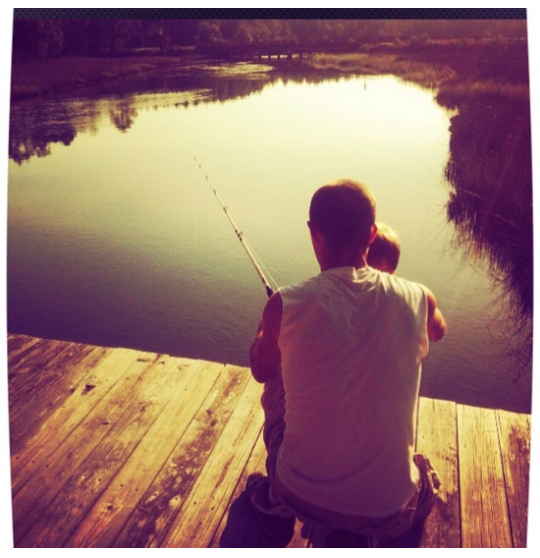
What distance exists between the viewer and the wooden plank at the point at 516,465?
142cm

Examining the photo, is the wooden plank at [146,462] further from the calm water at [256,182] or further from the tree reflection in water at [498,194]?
the tree reflection in water at [498,194]

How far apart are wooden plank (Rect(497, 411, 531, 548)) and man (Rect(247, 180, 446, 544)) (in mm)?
427

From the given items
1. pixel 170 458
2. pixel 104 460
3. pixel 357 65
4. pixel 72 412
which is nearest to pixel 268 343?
pixel 170 458

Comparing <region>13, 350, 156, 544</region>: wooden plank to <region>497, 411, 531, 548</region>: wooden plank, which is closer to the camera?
<region>497, 411, 531, 548</region>: wooden plank

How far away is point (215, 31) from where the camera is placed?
5.04ft

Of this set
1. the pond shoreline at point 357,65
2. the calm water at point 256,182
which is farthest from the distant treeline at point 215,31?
the calm water at point 256,182

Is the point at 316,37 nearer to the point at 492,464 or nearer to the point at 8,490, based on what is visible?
the point at 492,464

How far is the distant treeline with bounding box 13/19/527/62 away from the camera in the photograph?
144 cm

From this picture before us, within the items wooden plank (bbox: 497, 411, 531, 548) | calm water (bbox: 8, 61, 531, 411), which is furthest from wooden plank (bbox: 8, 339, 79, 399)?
wooden plank (bbox: 497, 411, 531, 548)

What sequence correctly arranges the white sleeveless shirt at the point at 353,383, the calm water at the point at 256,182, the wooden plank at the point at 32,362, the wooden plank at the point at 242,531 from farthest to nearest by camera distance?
the wooden plank at the point at 32,362
the calm water at the point at 256,182
the wooden plank at the point at 242,531
the white sleeveless shirt at the point at 353,383

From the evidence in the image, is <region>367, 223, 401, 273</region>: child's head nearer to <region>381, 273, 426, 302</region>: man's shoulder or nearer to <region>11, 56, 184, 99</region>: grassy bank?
<region>381, 273, 426, 302</region>: man's shoulder

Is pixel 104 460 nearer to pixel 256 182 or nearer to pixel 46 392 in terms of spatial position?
pixel 46 392

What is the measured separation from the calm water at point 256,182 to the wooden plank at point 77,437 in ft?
1.61

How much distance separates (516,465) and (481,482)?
141 millimetres
